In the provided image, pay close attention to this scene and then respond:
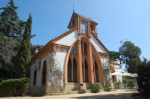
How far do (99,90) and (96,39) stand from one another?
7742mm

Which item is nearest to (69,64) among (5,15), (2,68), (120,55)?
(2,68)

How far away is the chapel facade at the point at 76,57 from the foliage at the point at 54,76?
0.46m

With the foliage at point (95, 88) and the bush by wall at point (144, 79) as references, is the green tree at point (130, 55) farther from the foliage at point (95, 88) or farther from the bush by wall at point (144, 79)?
the bush by wall at point (144, 79)

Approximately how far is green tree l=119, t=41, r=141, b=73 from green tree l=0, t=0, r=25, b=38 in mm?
29985

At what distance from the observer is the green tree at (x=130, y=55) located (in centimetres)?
4122

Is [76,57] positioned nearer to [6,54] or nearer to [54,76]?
[54,76]

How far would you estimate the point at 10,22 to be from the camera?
94.8ft

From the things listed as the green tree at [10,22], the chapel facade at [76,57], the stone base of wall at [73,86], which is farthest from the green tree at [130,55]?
the green tree at [10,22]

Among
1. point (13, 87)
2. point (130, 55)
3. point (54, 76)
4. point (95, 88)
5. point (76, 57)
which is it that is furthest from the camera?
point (130, 55)

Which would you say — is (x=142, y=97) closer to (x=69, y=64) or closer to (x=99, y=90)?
(x=99, y=90)

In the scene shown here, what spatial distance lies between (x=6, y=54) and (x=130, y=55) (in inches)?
1322

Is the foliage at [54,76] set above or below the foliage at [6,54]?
below

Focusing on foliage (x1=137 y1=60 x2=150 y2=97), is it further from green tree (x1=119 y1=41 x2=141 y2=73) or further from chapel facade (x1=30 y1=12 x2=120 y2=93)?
green tree (x1=119 y1=41 x2=141 y2=73)

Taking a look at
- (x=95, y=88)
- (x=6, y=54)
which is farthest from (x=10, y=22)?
(x=95, y=88)
